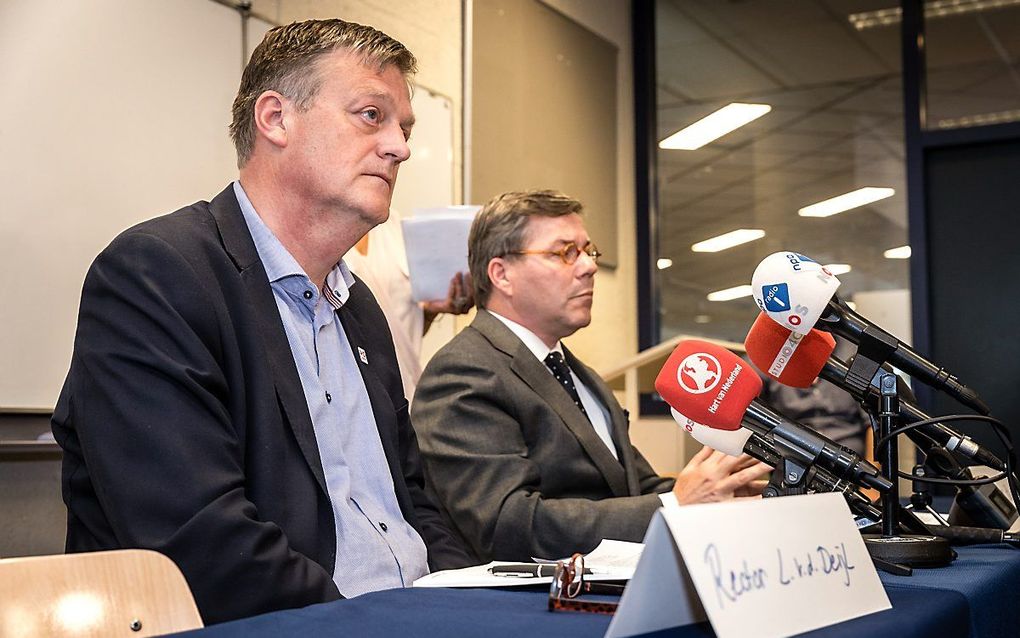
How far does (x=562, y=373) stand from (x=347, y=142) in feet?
2.94

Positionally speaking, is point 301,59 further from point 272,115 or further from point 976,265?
point 976,265

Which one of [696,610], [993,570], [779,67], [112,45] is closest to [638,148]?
[779,67]

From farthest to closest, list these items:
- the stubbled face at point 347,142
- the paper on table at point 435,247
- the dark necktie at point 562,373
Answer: the paper on table at point 435,247
the dark necktie at point 562,373
the stubbled face at point 347,142

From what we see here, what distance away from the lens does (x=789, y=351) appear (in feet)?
5.07

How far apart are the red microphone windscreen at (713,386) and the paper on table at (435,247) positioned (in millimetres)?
1452

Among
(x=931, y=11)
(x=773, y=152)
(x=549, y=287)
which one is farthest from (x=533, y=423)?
(x=931, y=11)

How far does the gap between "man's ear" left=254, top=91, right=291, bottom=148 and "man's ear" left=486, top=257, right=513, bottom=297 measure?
2.90ft

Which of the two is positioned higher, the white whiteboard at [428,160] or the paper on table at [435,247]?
the white whiteboard at [428,160]

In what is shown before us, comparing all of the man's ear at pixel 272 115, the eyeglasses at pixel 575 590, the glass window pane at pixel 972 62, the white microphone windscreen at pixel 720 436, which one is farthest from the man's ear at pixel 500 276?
the glass window pane at pixel 972 62

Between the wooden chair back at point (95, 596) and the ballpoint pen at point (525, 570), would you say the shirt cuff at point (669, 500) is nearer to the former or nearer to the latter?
the ballpoint pen at point (525, 570)

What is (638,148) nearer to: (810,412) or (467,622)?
(810,412)

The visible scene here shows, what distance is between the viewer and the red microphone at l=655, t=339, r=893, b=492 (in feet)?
4.57

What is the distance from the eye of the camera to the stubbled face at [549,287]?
2443 mm

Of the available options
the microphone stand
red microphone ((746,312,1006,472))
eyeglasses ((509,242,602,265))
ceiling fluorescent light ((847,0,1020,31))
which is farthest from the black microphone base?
ceiling fluorescent light ((847,0,1020,31))
